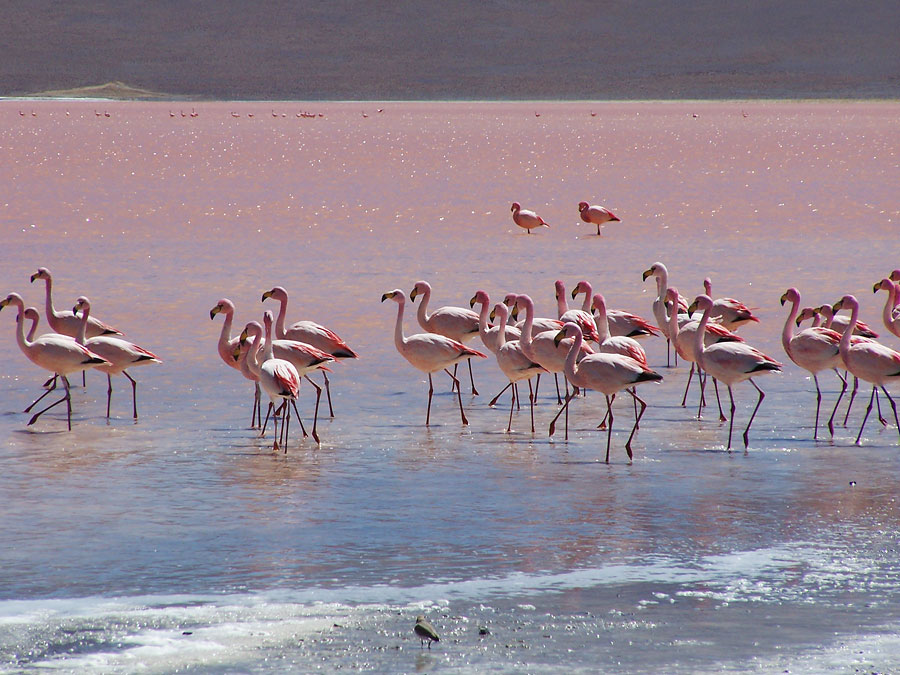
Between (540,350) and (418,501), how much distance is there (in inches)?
88.0

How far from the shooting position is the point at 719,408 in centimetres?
827

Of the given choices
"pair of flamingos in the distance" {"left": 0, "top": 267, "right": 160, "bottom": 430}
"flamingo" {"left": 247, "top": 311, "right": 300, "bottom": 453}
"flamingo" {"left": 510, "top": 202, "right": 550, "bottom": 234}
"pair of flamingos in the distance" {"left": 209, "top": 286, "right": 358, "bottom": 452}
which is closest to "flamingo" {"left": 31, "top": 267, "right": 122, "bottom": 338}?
"pair of flamingos in the distance" {"left": 0, "top": 267, "right": 160, "bottom": 430}

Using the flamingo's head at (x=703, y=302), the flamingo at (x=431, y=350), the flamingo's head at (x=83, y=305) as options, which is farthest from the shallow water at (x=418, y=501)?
the flamingo's head at (x=703, y=302)

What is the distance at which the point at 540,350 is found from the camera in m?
8.45

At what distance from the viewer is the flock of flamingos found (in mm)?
7777

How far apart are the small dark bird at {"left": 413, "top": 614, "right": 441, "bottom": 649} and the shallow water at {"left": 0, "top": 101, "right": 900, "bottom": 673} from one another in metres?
0.08

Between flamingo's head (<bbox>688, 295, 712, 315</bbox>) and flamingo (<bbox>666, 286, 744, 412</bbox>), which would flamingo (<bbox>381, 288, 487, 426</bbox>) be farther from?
flamingo's head (<bbox>688, 295, 712, 315</bbox>)

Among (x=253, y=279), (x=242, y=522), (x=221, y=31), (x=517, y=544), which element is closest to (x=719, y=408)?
(x=517, y=544)

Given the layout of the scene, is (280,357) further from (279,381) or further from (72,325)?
(72,325)

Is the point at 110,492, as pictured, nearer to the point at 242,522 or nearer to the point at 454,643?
the point at 242,522

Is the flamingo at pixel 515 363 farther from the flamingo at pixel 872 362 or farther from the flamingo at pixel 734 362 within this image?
the flamingo at pixel 872 362

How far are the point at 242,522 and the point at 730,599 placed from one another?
2242 mm

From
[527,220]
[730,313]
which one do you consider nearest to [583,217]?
[527,220]

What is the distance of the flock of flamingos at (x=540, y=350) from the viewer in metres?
7.78
